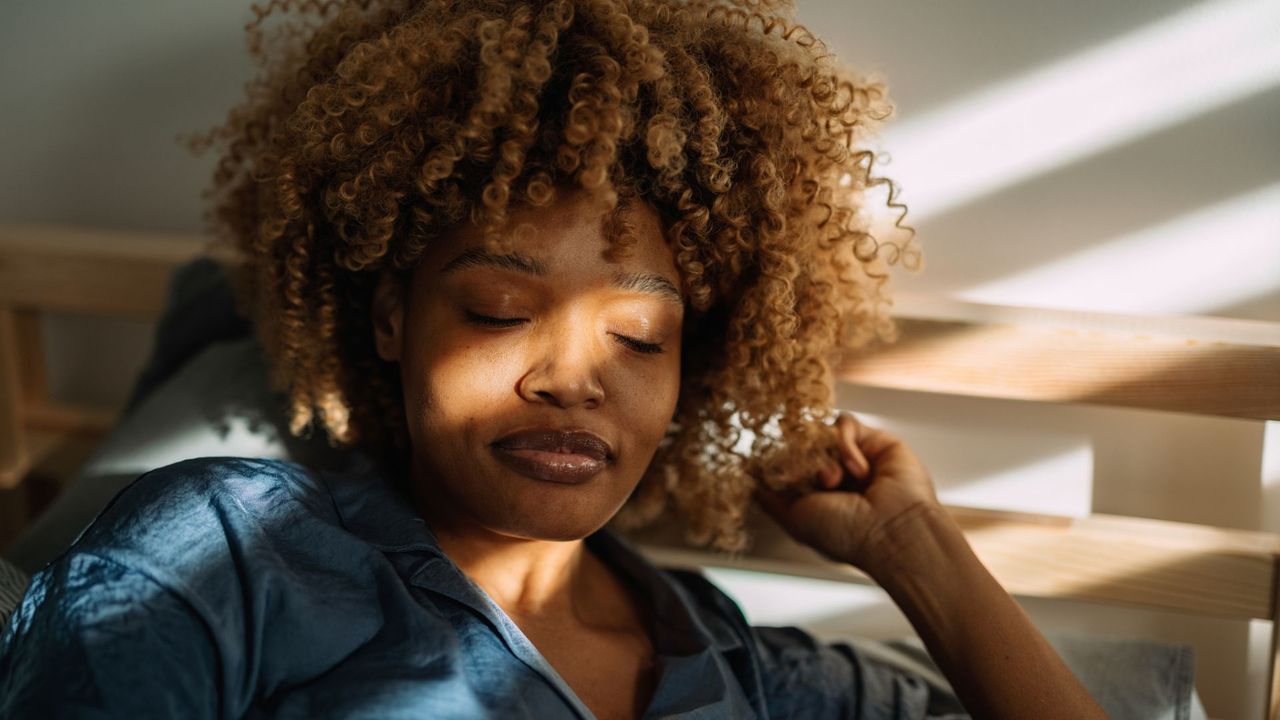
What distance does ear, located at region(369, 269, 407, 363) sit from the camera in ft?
4.00

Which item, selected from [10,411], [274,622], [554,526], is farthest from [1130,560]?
[10,411]

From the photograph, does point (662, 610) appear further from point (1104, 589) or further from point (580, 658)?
point (1104, 589)

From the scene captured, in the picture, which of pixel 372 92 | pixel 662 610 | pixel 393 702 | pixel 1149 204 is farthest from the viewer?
pixel 1149 204

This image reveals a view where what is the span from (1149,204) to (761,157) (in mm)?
572

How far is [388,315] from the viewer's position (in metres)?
1.23

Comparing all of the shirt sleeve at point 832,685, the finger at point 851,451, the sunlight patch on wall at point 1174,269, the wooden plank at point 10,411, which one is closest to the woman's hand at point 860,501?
the finger at point 851,451

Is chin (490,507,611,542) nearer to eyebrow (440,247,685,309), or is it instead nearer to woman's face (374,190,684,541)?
woman's face (374,190,684,541)

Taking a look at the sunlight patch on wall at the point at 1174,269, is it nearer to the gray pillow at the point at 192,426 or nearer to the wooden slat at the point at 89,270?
the gray pillow at the point at 192,426

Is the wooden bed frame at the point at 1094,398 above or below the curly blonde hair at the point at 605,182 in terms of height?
below

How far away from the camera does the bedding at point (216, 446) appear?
1.37 meters

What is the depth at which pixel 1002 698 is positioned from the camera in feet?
4.00

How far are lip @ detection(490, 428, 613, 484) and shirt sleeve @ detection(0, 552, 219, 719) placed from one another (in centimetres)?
31

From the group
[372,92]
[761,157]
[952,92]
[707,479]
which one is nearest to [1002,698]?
[707,479]

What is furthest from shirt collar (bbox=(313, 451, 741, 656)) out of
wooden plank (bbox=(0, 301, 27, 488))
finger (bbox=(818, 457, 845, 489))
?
wooden plank (bbox=(0, 301, 27, 488))
